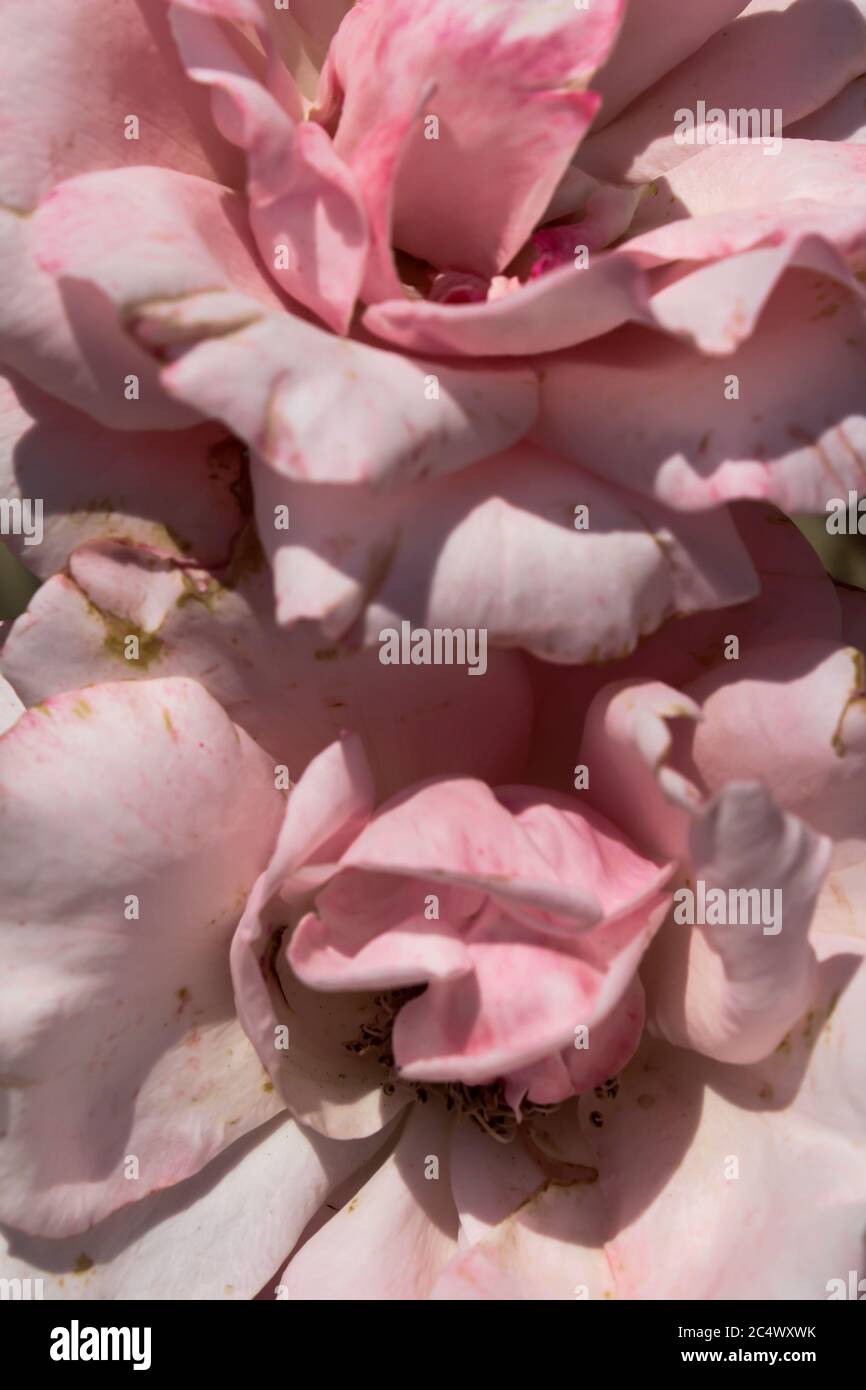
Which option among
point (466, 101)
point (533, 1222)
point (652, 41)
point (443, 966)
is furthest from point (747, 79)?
point (533, 1222)

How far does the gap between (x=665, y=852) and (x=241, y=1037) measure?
237mm

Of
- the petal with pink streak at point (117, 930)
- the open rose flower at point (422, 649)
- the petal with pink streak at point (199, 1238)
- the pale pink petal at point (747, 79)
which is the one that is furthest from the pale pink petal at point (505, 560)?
the petal with pink streak at point (199, 1238)

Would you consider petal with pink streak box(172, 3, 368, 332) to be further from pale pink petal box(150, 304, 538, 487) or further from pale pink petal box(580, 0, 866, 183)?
pale pink petal box(580, 0, 866, 183)

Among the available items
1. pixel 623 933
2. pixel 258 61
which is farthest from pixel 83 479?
pixel 623 933

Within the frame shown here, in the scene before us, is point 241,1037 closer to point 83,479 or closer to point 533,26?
point 83,479

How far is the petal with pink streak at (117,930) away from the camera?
0.56 meters

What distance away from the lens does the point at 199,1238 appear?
2.20 feet

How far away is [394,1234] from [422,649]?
0.33m

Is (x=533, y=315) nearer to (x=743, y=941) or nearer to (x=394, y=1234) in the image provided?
(x=743, y=941)

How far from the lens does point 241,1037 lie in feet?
2.19

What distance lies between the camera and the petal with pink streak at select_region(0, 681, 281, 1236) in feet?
1.85

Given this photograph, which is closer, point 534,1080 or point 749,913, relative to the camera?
point 749,913

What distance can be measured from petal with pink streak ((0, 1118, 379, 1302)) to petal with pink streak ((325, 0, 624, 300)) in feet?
1.45

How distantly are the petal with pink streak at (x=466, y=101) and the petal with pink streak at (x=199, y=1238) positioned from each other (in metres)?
0.44
